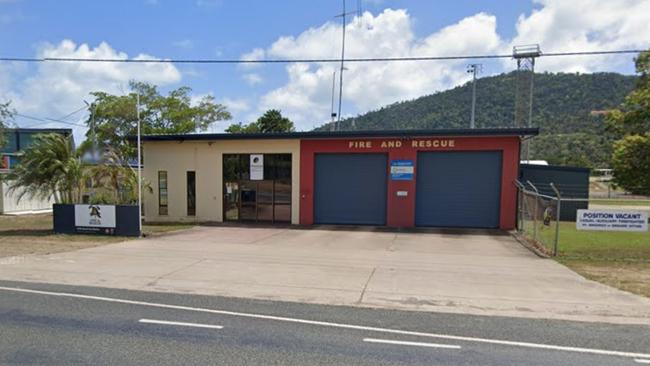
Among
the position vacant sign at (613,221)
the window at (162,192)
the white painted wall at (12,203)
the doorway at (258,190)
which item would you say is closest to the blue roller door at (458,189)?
the doorway at (258,190)

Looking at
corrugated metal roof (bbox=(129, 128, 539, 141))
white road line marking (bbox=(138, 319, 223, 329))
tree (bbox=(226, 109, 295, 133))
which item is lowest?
white road line marking (bbox=(138, 319, 223, 329))

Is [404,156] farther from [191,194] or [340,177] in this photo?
[191,194]

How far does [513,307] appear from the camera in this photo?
695cm

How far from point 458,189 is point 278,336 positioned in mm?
14667

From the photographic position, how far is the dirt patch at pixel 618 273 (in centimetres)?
821

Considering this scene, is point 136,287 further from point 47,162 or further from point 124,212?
point 47,162

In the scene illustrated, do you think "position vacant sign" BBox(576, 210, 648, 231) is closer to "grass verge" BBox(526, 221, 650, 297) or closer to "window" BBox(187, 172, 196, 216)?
"grass verge" BBox(526, 221, 650, 297)

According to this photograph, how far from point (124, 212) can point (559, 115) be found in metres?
98.4

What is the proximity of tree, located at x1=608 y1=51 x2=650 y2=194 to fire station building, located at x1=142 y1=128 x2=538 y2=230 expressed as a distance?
14.9m

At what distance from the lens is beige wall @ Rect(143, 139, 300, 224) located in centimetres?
2011

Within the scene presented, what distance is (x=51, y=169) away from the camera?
53.5ft

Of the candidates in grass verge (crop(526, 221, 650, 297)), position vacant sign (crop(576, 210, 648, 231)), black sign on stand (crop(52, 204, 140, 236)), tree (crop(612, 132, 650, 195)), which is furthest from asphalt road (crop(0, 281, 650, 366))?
tree (crop(612, 132, 650, 195))

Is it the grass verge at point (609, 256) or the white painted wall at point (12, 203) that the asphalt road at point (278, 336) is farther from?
the white painted wall at point (12, 203)

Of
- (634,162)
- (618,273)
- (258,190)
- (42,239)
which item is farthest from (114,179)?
(634,162)
